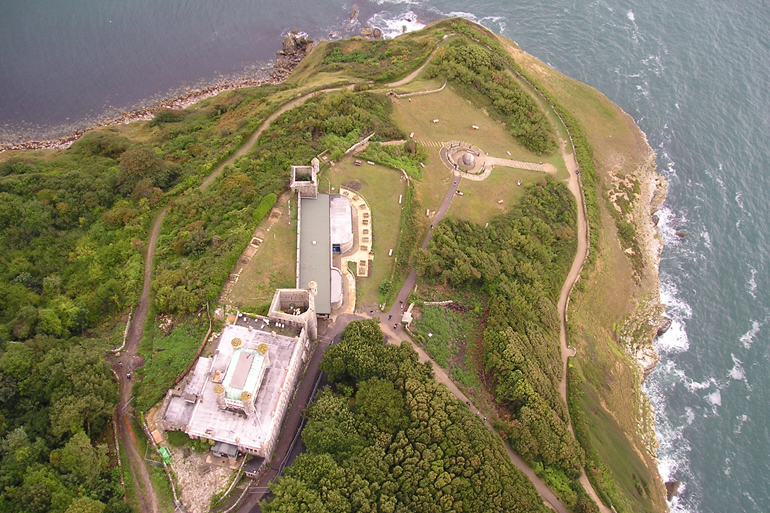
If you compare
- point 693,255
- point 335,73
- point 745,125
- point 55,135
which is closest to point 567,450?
point 693,255

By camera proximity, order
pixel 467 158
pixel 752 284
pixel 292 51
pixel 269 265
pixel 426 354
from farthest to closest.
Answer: pixel 292 51, pixel 752 284, pixel 467 158, pixel 269 265, pixel 426 354

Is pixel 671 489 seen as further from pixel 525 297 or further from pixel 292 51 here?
pixel 292 51

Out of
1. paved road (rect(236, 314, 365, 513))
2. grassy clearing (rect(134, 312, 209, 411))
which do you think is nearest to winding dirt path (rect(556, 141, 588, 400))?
paved road (rect(236, 314, 365, 513))

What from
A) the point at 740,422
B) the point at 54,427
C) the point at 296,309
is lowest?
the point at 740,422

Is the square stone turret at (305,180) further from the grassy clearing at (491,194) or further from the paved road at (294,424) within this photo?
the grassy clearing at (491,194)

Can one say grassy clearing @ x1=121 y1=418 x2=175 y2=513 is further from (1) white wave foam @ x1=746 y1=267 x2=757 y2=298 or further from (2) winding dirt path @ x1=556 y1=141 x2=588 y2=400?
(1) white wave foam @ x1=746 y1=267 x2=757 y2=298

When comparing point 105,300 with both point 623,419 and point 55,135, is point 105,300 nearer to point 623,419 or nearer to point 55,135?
point 55,135

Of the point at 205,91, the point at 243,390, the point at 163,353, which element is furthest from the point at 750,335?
the point at 205,91

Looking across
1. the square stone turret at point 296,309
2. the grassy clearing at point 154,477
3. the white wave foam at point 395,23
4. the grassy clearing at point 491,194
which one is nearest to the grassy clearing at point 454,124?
the grassy clearing at point 491,194
